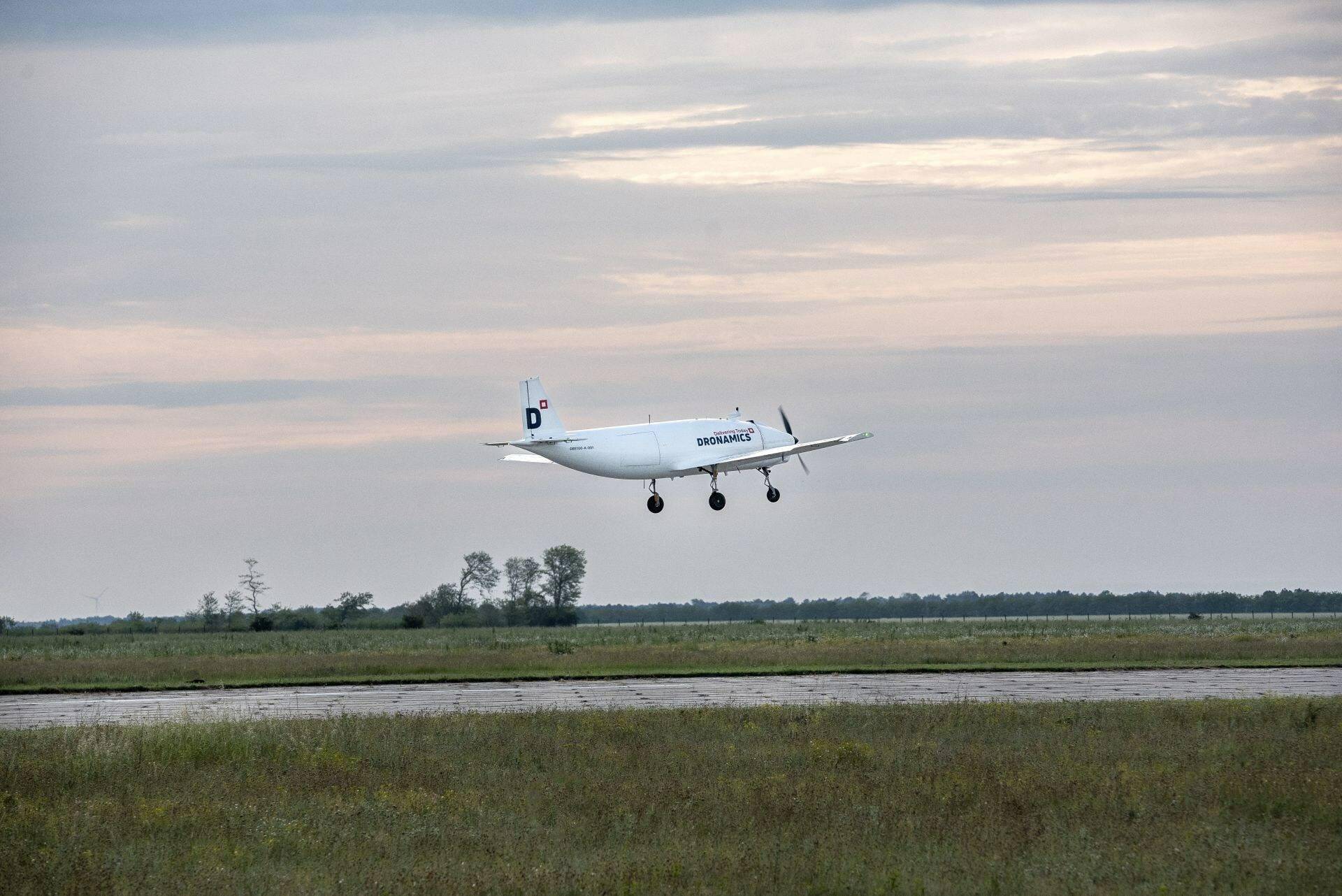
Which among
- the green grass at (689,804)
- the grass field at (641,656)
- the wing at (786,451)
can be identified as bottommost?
the green grass at (689,804)

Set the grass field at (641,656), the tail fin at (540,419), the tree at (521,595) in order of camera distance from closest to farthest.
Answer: the tail fin at (540,419) → the grass field at (641,656) → the tree at (521,595)

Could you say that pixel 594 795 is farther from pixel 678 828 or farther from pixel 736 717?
pixel 736 717

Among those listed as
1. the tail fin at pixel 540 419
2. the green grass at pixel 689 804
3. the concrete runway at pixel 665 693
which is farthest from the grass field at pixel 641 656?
the green grass at pixel 689 804

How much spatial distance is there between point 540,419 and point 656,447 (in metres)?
4.10

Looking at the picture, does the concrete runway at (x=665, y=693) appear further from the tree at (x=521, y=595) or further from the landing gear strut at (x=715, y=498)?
the tree at (x=521, y=595)

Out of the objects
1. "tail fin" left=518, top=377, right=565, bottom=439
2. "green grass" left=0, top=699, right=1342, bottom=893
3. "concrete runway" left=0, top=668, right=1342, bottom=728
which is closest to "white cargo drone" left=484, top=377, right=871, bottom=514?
"tail fin" left=518, top=377, right=565, bottom=439

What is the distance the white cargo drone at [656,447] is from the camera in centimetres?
4569

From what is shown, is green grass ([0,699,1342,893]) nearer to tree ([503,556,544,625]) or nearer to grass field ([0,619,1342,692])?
grass field ([0,619,1342,692])

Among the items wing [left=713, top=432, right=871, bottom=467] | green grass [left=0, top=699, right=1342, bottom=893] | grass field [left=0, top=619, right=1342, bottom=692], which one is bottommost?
green grass [left=0, top=699, right=1342, bottom=893]

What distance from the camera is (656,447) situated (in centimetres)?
4666

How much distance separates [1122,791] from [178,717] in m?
21.6

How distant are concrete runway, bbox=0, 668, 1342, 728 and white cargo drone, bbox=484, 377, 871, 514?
23.5 ft

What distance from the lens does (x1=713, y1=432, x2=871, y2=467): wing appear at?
1895 inches

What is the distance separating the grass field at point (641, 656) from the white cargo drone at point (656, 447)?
7.71 m
